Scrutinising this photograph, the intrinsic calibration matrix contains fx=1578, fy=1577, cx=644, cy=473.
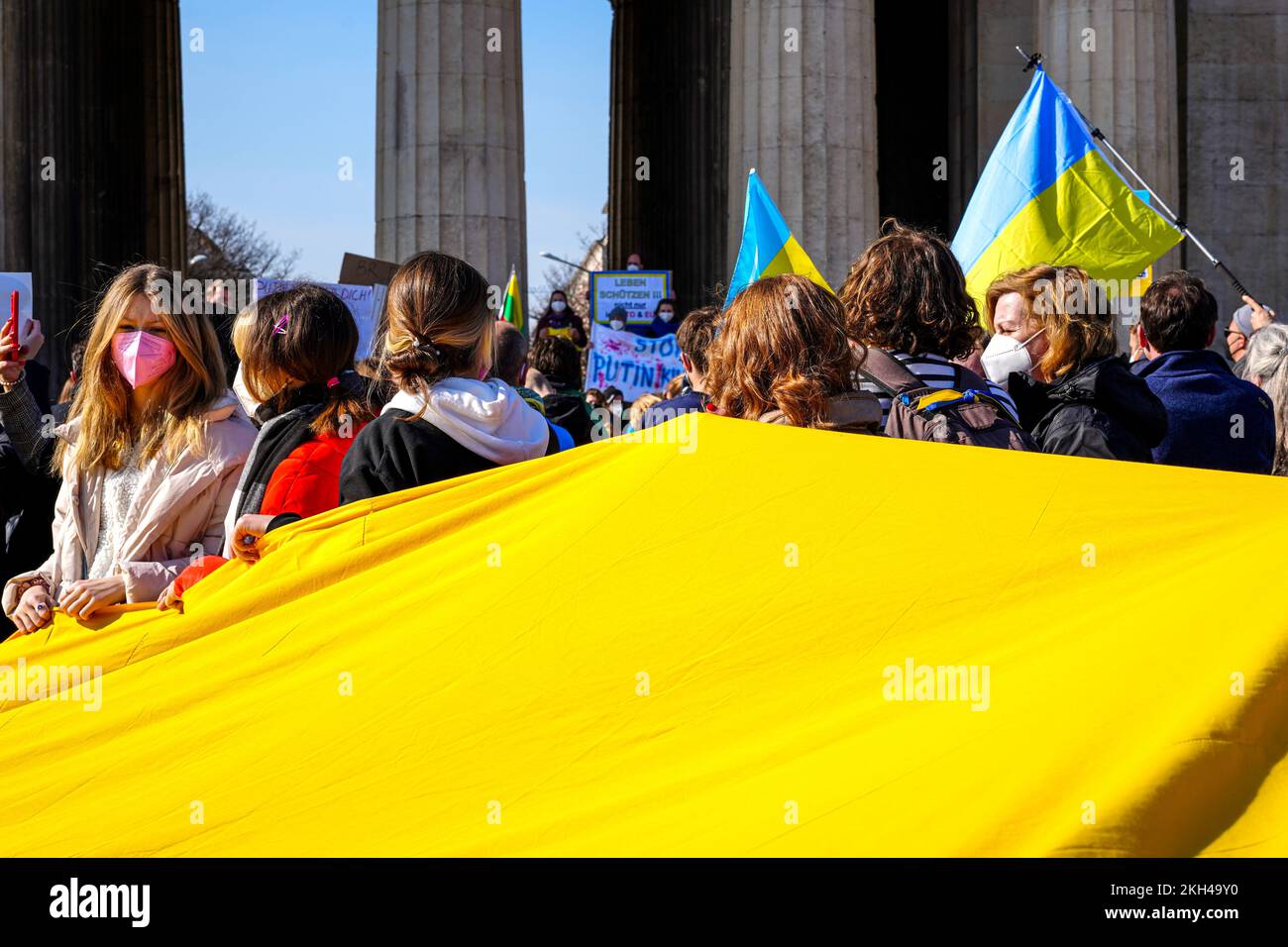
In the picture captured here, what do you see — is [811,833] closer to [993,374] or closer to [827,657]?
[827,657]

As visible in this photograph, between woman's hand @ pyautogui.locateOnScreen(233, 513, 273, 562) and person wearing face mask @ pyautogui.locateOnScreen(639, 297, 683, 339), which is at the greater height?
person wearing face mask @ pyautogui.locateOnScreen(639, 297, 683, 339)

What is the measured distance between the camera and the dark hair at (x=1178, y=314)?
675cm

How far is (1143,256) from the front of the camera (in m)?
9.88

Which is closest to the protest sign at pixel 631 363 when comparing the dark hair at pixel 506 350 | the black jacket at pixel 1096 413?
the dark hair at pixel 506 350

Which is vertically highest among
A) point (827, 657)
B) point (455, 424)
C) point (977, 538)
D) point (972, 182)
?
point (972, 182)

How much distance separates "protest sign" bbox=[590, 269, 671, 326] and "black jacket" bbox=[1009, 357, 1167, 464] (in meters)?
15.1

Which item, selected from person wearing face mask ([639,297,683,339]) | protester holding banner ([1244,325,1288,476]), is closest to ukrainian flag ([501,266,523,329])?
person wearing face mask ([639,297,683,339])

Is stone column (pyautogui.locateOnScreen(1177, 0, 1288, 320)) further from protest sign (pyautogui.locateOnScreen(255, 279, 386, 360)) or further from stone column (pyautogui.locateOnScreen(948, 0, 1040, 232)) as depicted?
protest sign (pyautogui.locateOnScreen(255, 279, 386, 360))

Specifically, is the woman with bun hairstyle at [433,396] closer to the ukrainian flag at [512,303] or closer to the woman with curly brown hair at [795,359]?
the woman with curly brown hair at [795,359]

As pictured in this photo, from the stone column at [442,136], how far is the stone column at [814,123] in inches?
119

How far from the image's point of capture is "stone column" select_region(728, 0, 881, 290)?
1803cm

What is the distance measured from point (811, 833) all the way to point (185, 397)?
8.74 feet
